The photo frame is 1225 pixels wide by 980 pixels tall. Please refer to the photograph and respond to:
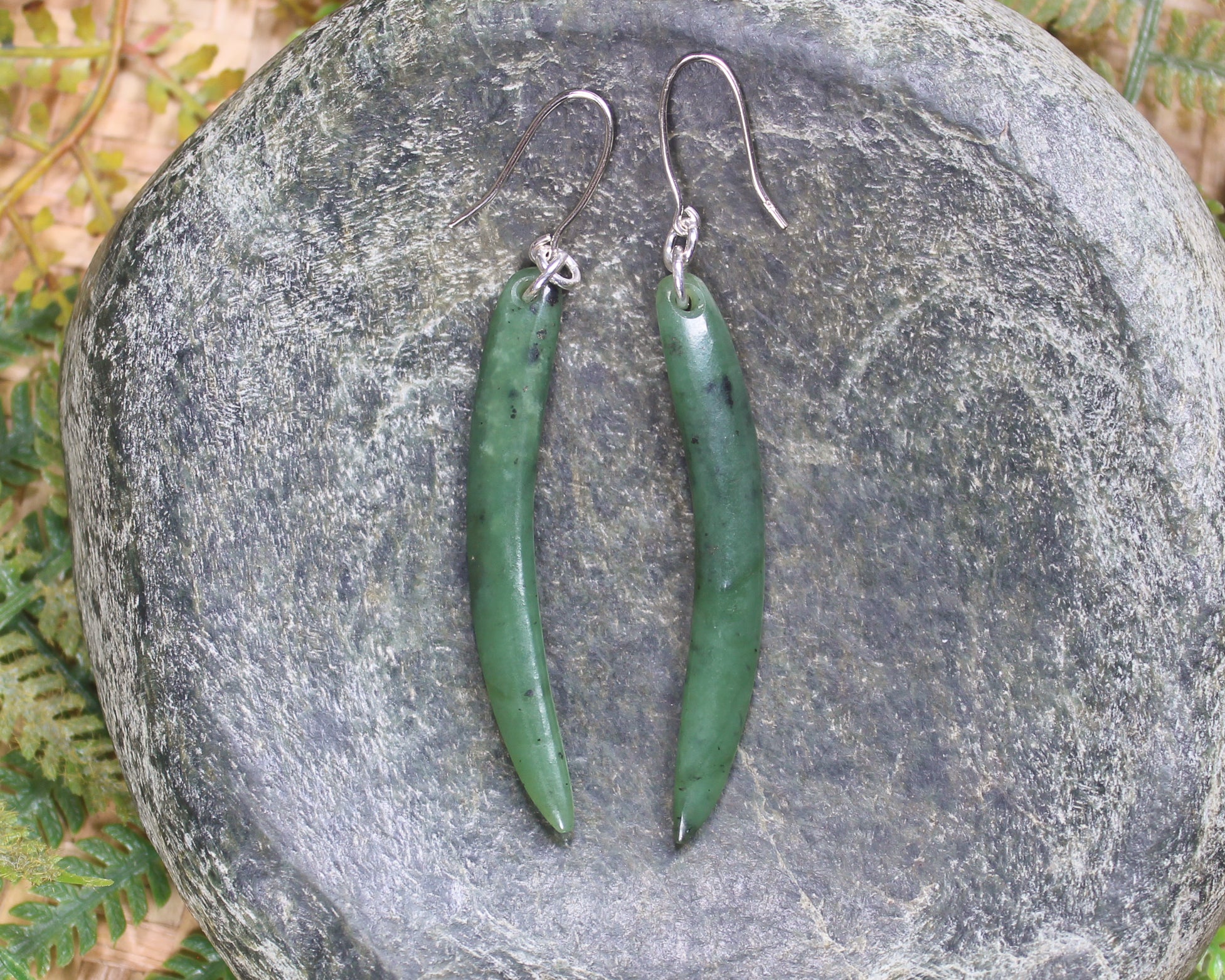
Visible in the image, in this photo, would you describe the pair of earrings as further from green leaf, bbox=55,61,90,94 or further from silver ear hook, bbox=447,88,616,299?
green leaf, bbox=55,61,90,94

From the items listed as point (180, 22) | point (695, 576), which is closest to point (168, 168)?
point (180, 22)

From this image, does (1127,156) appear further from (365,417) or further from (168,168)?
(168,168)

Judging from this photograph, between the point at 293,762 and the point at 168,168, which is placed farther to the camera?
the point at 168,168

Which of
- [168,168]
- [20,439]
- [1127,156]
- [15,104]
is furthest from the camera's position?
[15,104]

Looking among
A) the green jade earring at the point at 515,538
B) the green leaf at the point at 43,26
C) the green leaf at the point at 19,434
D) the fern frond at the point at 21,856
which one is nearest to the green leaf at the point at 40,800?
the fern frond at the point at 21,856

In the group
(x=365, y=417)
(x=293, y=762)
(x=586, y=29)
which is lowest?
(x=293, y=762)

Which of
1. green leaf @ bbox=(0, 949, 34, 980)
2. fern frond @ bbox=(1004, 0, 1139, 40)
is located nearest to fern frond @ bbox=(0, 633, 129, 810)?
green leaf @ bbox=(0, 949, 34, 980)
